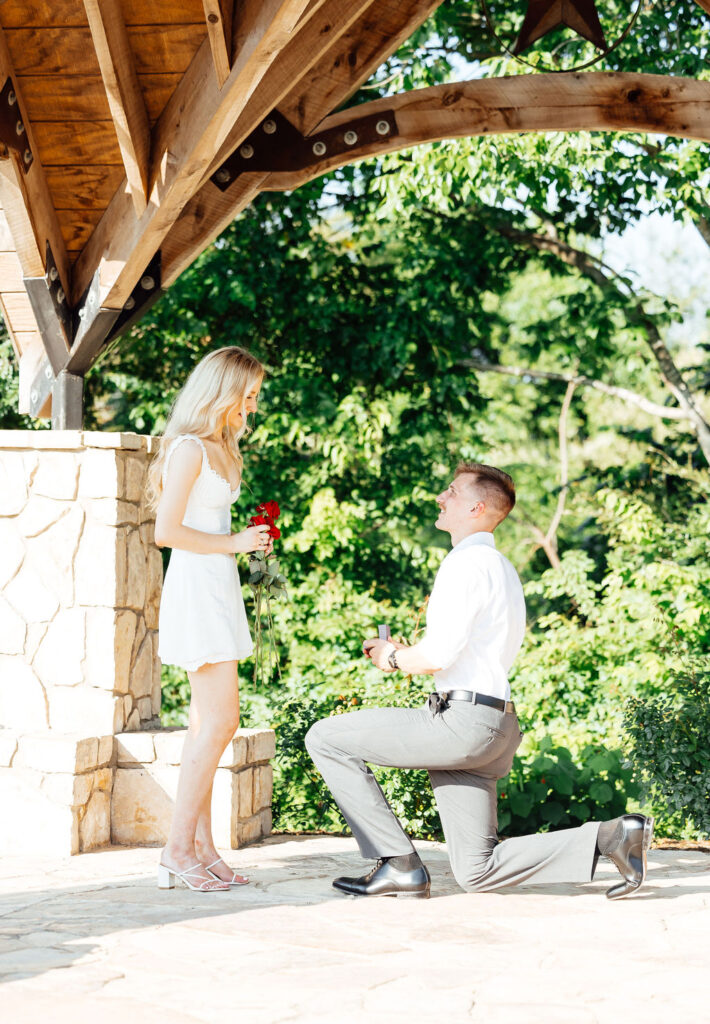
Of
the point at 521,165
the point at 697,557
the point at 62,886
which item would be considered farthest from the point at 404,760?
the point at 697,557

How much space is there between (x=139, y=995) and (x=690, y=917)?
1906mm

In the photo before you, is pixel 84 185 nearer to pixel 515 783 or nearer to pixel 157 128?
pixel 157 128

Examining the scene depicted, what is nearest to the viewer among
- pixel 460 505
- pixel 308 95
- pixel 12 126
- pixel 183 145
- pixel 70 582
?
pixel 460 505

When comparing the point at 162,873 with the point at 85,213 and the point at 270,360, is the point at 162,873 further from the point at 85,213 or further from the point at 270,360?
the point at 270,360

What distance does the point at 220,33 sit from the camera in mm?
3875

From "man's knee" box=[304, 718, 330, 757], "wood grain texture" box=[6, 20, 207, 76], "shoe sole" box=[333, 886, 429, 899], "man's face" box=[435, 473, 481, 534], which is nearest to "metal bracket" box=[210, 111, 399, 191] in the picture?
"wood grain texture" box=[6, 20, 207, 76]

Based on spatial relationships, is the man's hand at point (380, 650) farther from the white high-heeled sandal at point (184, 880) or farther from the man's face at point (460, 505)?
the white high-heeled sandal at point (184, 880)


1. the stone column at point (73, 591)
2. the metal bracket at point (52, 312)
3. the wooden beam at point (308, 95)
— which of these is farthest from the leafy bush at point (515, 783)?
the wooden beam at point (308, 95)

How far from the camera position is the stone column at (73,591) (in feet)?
16.0

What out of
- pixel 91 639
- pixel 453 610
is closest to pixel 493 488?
pixel 453 610

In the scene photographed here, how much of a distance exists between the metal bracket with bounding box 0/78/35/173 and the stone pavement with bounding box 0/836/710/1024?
2878mm

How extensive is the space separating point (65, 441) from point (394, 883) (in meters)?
2.35

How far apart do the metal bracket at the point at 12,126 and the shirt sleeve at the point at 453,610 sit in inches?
98.6

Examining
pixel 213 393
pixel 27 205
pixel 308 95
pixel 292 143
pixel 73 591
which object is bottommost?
pixel 73 591
